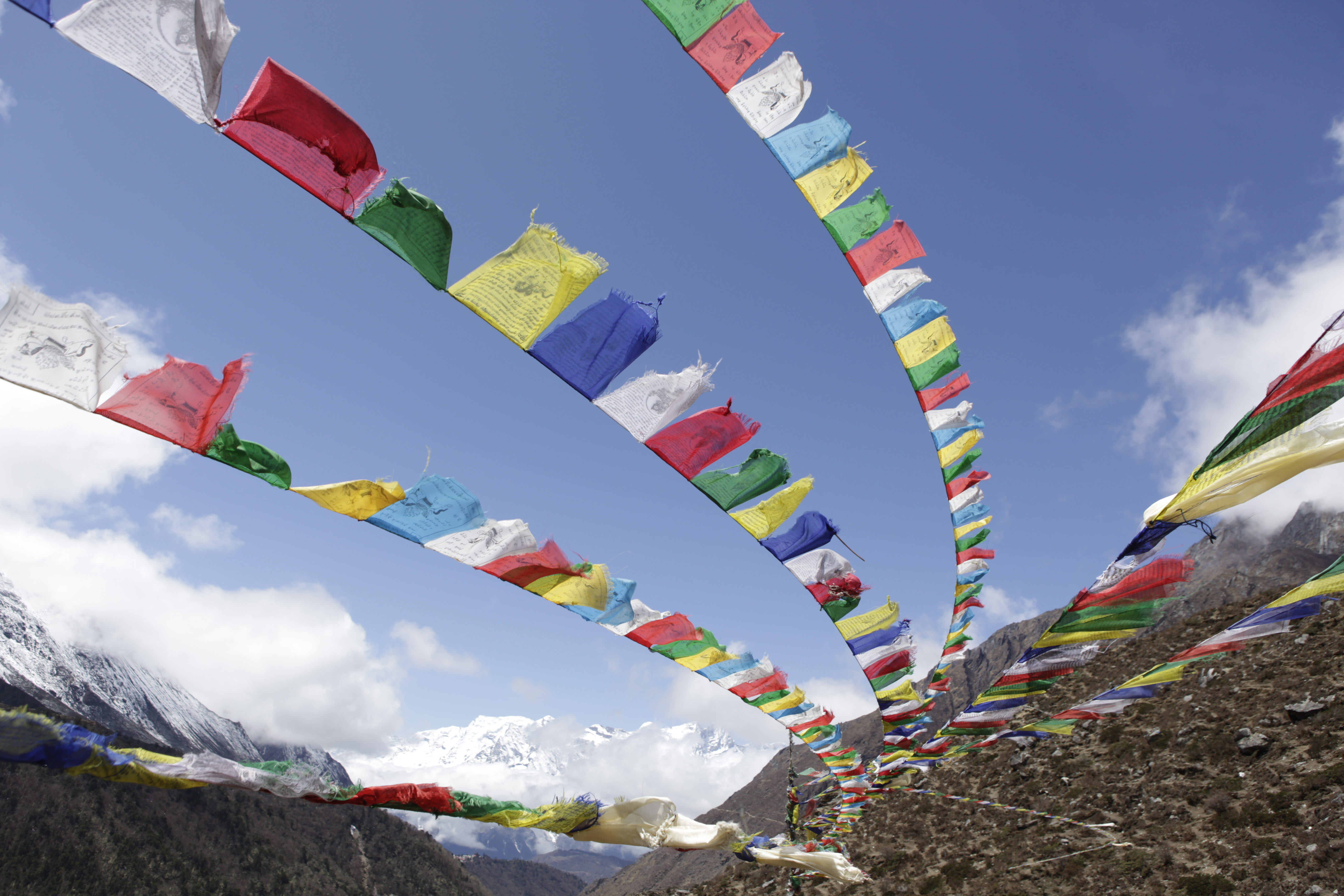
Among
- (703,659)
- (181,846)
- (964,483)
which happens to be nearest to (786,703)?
(703,659)

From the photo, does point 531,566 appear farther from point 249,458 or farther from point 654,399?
point 249,458

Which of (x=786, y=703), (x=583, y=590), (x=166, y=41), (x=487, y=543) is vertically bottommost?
(x=786, y=703)

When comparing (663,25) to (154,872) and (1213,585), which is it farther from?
(1213,585)

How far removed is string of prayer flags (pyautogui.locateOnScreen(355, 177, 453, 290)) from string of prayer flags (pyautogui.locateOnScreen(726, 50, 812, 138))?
10.4 feet

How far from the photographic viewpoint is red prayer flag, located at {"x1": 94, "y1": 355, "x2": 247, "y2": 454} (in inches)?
169

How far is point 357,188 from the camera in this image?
412 centimetres

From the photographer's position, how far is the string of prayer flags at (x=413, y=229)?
13.7ft

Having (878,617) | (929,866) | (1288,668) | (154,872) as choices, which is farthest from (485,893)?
(878,617)

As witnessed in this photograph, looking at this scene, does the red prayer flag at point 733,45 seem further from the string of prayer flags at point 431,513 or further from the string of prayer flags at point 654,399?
the string of prayer flags at point 431,513

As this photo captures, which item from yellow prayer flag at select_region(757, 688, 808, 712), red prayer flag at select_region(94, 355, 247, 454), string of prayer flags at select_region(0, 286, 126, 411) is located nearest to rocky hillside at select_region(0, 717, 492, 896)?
yellow prayer flag at select_region(757, 688, 808, 712)

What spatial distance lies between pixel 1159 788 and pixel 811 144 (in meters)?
23.4

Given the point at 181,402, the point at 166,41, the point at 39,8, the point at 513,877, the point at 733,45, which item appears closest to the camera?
the point at 39,8

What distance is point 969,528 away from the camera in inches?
411

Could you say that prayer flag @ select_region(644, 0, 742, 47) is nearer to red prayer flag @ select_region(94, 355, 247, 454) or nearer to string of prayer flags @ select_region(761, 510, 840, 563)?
red prayer flag @ select_region(94, 355, 247, 454)
